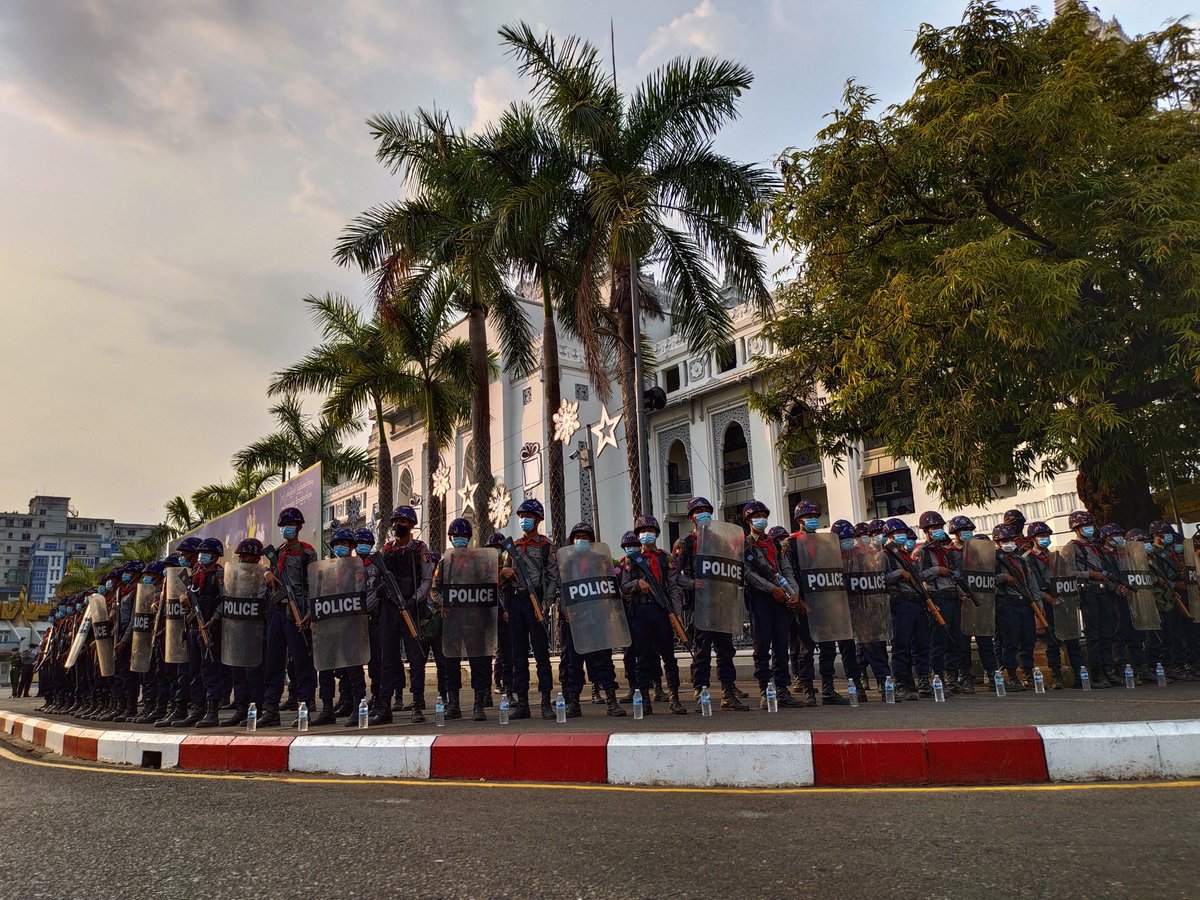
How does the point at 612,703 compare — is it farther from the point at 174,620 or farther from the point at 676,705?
the point at 174,620

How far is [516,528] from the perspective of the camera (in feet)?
107

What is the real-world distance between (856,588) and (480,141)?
11.1m

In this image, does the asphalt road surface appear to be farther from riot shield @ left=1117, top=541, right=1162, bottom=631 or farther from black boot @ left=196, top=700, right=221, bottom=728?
riot shield @ left=1117, top=541, right=1162, bottom=631

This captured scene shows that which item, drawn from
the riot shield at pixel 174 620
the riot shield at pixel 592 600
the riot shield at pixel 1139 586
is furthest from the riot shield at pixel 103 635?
the riot shield at pixel 1139 586

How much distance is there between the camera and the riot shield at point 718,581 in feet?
24.1

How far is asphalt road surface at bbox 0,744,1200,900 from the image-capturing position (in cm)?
281

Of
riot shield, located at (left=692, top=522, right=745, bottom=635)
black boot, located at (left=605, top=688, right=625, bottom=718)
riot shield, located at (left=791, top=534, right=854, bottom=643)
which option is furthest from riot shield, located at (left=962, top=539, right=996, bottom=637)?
black boot, located at (left=605, top=688, right=625, bottom=718)

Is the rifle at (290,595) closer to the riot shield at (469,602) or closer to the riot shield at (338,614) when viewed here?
the riot shield at (338,614)

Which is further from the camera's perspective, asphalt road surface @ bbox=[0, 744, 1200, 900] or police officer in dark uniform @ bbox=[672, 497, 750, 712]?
police officer in dark uniform @ bbox=[672, 497, 750, 712]

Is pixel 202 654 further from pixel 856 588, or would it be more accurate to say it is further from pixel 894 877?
pixel 894 877

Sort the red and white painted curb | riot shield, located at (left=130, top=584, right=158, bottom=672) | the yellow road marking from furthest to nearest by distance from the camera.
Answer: riot shield, located at (left=130, top=584, right=158, bottom=672) → the red and white painted curb → the yellow road marking

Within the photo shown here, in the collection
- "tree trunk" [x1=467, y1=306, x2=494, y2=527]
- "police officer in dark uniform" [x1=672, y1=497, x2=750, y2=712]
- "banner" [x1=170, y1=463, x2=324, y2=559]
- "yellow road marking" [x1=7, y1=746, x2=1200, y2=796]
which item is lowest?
"yellow road marking" [x1=7, y1=746, x2=1200, y2=796]

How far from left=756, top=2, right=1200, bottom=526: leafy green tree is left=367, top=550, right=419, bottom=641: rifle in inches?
239

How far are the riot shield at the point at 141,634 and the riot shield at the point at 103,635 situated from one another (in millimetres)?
1173
